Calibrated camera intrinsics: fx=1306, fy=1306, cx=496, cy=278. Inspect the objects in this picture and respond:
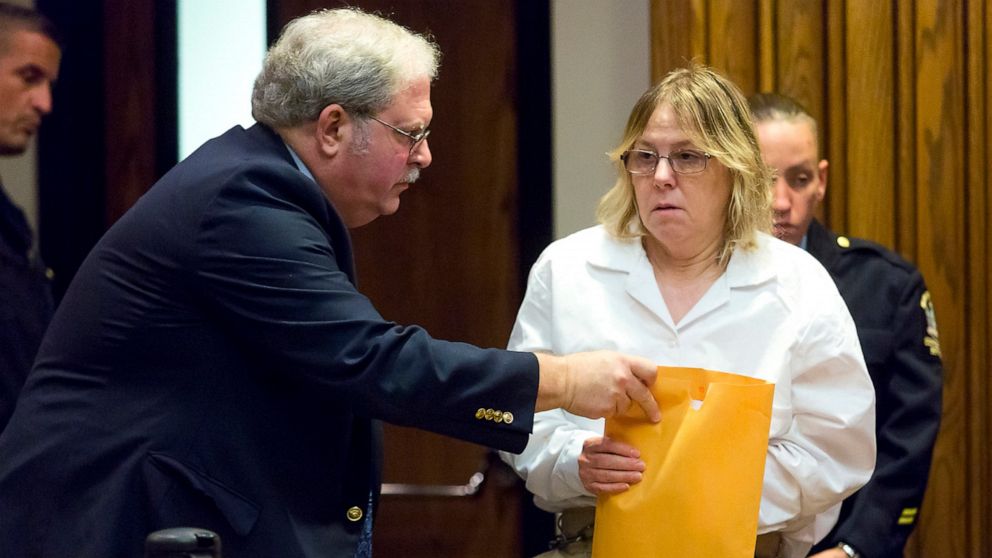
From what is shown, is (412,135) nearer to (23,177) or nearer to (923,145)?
(923,145)

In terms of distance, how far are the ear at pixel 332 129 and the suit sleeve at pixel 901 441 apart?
1.24 meters

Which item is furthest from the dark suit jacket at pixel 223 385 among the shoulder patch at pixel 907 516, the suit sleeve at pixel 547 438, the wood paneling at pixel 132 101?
the wood paneling at pixel 132 101

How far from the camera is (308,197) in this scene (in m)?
1.91

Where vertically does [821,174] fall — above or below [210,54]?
below

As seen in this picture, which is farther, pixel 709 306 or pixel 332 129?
pixel 709 306

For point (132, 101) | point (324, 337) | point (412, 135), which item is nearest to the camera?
point (324, 337)

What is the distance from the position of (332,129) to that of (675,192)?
62 cm

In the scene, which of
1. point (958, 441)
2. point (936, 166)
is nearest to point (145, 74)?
point (936, 166)

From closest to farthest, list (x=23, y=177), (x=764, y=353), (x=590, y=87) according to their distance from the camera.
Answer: (x=764, y=353) < (x=590, y=87) < (x=23, y=177)

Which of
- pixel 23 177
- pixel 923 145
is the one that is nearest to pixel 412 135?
pixel 923 145

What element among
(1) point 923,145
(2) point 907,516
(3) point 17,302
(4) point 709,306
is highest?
(1) point 923,145

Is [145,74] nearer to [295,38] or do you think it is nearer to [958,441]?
[295,38]

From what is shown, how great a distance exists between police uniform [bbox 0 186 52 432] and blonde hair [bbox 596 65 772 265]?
1.58 meters

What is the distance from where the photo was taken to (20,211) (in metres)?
3.29
